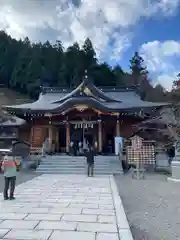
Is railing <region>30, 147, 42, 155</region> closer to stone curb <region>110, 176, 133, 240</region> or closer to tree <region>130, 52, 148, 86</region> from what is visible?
stone curb <region>110, 176, 133, 240</region>

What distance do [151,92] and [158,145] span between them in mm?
28981

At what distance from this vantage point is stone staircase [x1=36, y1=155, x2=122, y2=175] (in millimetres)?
16047

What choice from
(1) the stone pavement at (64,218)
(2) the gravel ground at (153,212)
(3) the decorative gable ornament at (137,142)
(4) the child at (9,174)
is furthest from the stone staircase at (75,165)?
(4) the child at (9,174)

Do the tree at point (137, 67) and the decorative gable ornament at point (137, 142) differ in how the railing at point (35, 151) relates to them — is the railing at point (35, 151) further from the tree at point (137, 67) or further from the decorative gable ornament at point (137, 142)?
the tree at point (137, 67)

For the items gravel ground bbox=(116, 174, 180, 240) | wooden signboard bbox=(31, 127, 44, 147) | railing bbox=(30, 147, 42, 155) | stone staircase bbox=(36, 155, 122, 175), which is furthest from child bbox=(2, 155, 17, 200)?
wooden signboard bbox=(31, 127, 44, 147)

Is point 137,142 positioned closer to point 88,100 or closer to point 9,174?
point 88,100

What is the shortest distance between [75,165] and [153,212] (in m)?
10.8

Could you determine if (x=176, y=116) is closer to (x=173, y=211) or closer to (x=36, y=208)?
(x=173, y=211)

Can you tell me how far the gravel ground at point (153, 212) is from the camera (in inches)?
188

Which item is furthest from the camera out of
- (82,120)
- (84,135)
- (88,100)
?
(84,135)

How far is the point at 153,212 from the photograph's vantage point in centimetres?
634

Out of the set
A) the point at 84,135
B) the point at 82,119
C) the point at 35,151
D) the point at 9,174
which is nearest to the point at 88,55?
the point at 84,135

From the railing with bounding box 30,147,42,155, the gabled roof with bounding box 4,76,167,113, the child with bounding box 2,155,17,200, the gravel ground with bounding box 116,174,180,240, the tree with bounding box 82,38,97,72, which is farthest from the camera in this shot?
the tree with bounding box 82,38,97,72

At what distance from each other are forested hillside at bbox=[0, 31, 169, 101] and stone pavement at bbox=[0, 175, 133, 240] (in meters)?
42.3
